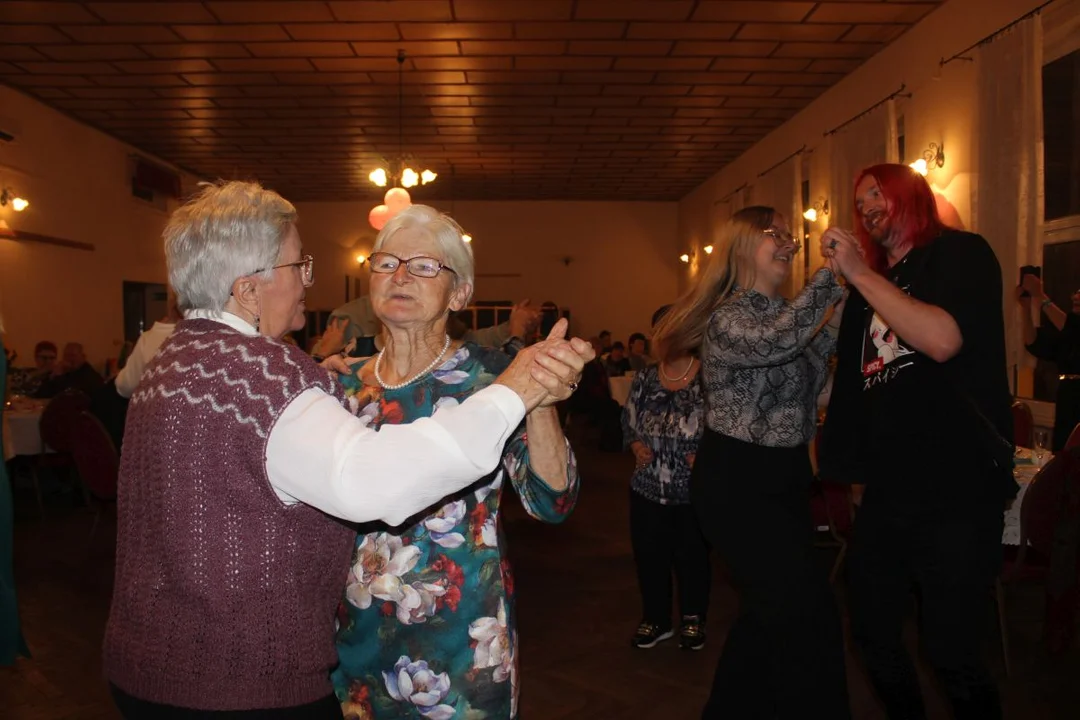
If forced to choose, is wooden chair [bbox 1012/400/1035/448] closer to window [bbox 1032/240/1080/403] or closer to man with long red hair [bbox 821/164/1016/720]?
window [bbox 1032/240/1080/403]

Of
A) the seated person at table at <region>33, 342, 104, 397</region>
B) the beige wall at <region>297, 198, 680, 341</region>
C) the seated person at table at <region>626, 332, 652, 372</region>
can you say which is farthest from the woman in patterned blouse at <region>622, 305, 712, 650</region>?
the beige wall at <region>297, 198, 680, 341</region>

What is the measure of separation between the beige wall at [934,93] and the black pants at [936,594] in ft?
14.5

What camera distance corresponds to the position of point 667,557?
3855 millimetres

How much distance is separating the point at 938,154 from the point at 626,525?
13.9 feet

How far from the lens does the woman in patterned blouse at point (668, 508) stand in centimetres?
376

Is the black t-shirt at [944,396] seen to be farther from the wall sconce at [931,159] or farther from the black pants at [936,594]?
the wall sconce at [931,159]

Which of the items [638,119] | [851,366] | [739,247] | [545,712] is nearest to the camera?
[851,366]

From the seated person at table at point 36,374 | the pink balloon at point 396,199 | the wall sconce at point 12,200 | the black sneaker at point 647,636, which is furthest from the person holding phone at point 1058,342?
the wall sconce at point 12,200

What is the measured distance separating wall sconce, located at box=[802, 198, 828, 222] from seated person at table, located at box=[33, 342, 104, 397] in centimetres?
799

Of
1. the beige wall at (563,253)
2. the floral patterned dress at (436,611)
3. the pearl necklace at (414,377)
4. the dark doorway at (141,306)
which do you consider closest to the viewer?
the floral patterned dress at (436,611)

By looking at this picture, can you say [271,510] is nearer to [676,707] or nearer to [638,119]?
[676,707]

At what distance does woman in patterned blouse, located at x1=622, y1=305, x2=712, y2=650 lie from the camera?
12.3 feet

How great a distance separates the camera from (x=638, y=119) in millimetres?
10375

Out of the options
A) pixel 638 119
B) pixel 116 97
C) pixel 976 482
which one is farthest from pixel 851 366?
pixel 116 97
